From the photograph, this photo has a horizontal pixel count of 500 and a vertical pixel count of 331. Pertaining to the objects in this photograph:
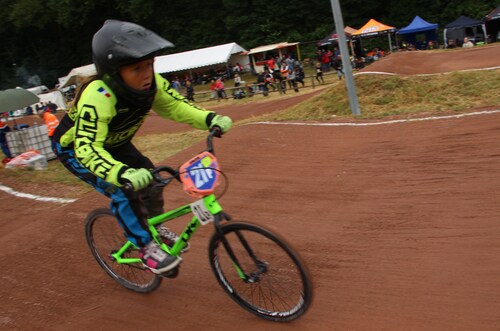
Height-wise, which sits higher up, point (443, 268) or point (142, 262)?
point (142, 262)

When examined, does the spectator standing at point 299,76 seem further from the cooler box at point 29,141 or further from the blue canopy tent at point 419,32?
the cooler box at point 29,141

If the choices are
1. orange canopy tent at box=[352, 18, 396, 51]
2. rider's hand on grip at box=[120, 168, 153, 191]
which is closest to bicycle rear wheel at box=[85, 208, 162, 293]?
rider's hand on grip at box=[120, 168, 153, 191]

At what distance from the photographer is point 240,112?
65.8 feet

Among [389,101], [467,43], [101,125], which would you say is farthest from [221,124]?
[467,43]

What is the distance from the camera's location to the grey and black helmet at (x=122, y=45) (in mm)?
3127

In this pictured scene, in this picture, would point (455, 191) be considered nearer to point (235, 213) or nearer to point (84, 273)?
point (235, 213)

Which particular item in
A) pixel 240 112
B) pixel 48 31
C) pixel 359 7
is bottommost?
pixel 240 112

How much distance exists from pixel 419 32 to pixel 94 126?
37.8 metres

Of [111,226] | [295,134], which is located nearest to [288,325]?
[111,226]

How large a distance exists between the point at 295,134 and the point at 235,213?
3.53 meters

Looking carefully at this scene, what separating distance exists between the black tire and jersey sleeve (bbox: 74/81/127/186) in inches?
40.3

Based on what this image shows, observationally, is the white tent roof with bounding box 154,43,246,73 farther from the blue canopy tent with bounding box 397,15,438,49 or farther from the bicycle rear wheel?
the bicycle rear wheel

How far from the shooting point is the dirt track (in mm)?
3445

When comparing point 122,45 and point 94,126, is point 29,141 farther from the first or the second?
point 122,45
